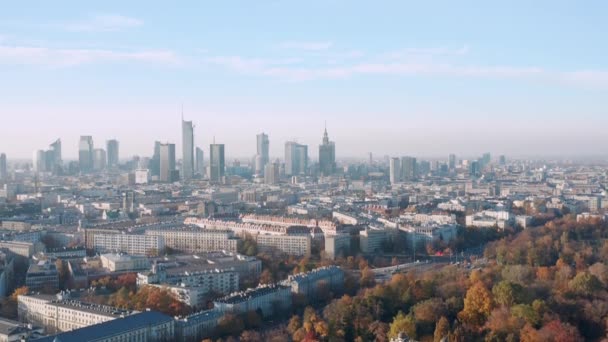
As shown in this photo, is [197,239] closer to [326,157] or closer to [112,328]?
[112,328]

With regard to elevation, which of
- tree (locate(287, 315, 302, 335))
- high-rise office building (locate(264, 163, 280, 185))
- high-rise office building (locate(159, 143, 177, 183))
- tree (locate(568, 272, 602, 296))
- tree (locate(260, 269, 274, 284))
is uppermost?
high-rise office building (locate(159, 143, 177, 183))

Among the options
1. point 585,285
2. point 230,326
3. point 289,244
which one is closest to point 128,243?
point 289,244

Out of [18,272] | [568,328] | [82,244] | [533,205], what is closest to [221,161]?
[533,205]

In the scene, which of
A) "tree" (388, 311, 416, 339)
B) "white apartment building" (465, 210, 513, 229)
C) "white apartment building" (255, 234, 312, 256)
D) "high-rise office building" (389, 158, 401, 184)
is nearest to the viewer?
"tree" (388, 311, 416, 339)

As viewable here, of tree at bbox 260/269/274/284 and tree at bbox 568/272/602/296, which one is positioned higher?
tree at bbox 568/272/602/296

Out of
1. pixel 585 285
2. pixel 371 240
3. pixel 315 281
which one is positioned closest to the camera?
pixel 585 285

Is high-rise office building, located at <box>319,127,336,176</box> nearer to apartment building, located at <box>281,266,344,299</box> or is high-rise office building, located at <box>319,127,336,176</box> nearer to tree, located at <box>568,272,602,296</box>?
apartment building, located at <box>281,266,344,299</box>

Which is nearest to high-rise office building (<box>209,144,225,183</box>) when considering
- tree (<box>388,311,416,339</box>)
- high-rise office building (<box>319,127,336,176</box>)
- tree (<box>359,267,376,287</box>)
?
high-rise office building (<box>319,127,336,176</box>)
